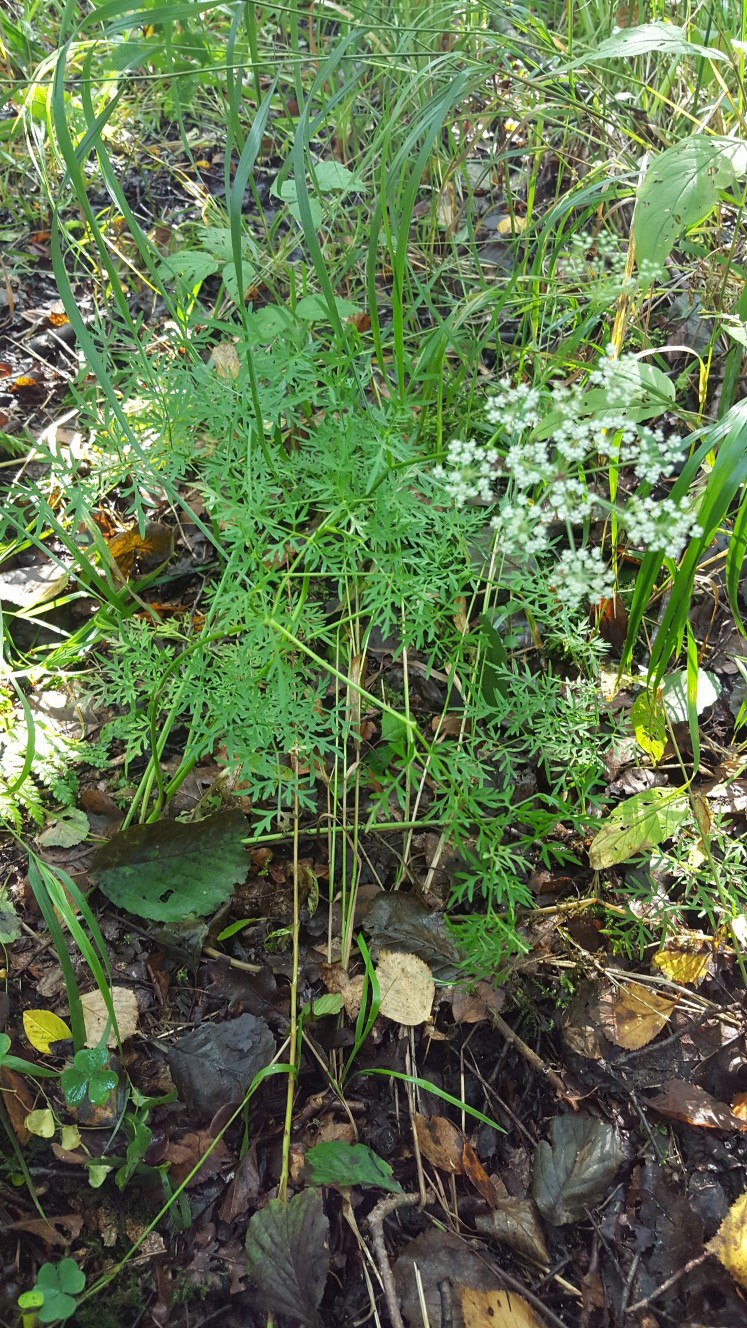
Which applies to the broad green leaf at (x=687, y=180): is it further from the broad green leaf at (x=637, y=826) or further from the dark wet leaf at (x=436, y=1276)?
the dark wet leaf at (x=436, y=1276)

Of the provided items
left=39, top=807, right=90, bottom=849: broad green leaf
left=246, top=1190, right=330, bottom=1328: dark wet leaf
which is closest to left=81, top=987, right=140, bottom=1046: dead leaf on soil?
left=39, top=807, right=90, bottom=849: broad green leaf

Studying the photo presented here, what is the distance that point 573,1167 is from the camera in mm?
1682

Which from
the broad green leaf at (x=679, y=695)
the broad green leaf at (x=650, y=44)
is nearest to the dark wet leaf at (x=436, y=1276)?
the broad green leaf at (x=679, y=695)

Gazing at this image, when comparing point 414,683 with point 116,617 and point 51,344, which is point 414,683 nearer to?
point 116,617

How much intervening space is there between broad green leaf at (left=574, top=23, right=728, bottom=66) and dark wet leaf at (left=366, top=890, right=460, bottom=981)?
1.86m

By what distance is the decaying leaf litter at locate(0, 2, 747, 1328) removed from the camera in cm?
157

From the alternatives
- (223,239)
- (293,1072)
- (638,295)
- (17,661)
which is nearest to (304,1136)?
(293,1072)

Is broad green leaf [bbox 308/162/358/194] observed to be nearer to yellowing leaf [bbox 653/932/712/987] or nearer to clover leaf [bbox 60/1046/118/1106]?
yellowing leaf [bbox 653/932/712/987]

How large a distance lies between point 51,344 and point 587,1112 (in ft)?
9.90

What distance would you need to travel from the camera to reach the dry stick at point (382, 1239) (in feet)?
4.99

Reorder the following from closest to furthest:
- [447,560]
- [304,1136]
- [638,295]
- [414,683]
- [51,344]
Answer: [304,1136] → [447,560] → [638,295] → [414,683] → [51,344]

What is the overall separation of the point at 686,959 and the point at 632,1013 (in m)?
0.18

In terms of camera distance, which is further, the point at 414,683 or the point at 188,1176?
the point at 414,683

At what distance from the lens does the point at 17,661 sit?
93.7 inches
